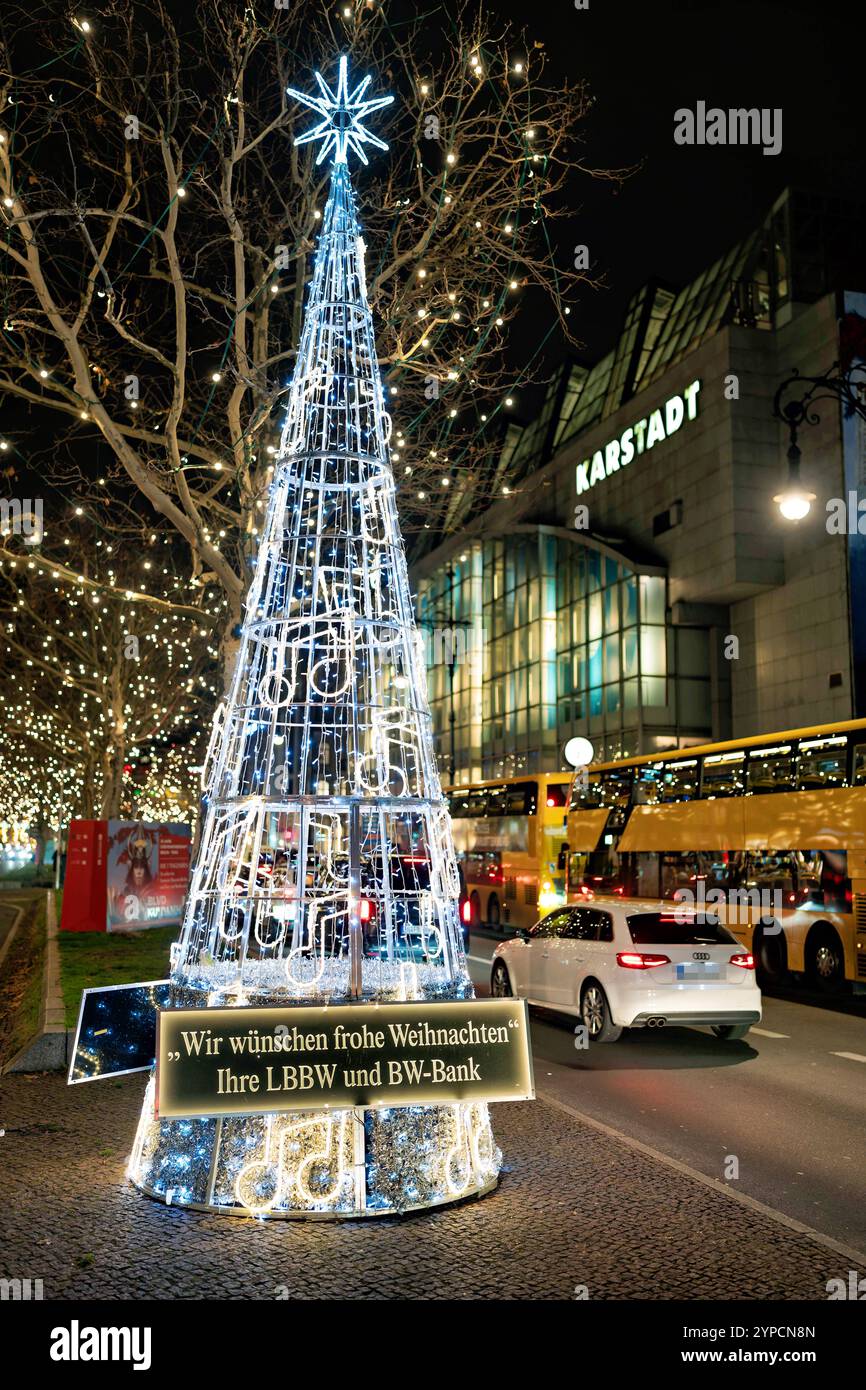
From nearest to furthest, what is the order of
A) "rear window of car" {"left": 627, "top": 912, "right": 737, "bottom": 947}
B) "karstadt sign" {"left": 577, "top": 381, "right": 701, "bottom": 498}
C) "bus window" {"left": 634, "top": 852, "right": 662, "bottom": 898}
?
1. "rear window of car" {"left": 627, "top": 912, "right": 737, "bottom": 947}
2. "bus window" {"left": 634, "top": 852, "right": 662, "bottom": 898}
3. "karstadt sign" {"left": 577, "top": 381, "right": 701, "bottom": 498}

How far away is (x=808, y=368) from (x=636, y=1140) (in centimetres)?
2967

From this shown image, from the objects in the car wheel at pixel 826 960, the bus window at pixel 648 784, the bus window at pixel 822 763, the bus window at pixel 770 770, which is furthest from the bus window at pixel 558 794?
the car wheel at pixel 826 960

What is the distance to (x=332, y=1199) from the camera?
5.73 metres

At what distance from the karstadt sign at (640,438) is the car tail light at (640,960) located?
90.8 feet

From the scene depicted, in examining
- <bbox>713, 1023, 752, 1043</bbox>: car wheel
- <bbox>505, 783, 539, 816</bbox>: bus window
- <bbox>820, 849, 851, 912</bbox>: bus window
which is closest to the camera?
<bbox>713, 1023, 752, 1043</bbox>: car wheel

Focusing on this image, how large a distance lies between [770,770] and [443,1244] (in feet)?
45.7

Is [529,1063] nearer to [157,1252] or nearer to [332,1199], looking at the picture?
[332,1199]

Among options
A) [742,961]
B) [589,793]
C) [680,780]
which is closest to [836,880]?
[680,780]

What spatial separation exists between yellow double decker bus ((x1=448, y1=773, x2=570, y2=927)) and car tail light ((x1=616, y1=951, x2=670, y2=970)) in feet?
44.6

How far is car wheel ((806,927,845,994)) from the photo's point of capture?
1667cm

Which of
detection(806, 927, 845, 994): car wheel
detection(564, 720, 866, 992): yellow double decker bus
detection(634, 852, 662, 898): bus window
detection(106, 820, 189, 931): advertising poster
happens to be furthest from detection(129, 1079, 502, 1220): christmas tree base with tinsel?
detection(634, 852, 662, 898): bus window

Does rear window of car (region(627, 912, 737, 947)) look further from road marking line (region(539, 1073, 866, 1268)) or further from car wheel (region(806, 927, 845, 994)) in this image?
car wheel (region(806, 927, 845, 994))

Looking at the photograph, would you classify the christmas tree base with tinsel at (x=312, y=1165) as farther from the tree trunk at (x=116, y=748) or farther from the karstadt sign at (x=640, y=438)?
the karstadt sign at (x=640, y=438)
